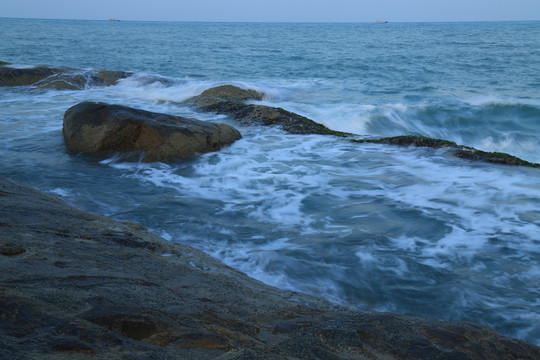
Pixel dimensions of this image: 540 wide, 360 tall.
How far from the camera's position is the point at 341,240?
412 centimetres

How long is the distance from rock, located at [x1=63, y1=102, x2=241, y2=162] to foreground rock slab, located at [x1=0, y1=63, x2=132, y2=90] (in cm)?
590

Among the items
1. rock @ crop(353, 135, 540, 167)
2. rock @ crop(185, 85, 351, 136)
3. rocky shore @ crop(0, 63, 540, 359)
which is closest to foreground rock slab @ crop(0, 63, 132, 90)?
rock @ crop(185, 85, 351, 136)

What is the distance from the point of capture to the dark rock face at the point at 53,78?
39.4 ft

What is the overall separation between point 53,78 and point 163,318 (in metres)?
12.3

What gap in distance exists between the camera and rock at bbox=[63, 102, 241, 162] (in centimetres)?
640

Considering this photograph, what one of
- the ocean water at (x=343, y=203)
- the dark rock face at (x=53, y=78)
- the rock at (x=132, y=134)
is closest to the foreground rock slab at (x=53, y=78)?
the dark rock face at (x=53, y=78)

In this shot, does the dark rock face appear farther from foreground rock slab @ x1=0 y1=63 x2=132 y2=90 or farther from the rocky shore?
the rocky shore

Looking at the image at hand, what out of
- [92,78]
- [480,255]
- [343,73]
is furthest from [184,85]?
[480,255]

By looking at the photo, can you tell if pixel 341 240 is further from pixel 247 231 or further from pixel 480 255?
pixel 480 255

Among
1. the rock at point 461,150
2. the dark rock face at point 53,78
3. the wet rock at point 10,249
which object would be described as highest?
the dark rock face at point 53,78

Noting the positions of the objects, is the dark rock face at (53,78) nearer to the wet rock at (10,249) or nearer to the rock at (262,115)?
the rock at (262,115)

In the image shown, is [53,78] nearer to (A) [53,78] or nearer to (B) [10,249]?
(A) [53,78]

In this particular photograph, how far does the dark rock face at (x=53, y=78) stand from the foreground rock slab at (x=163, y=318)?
→ 33.4ft

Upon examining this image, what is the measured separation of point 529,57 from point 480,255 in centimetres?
2308
